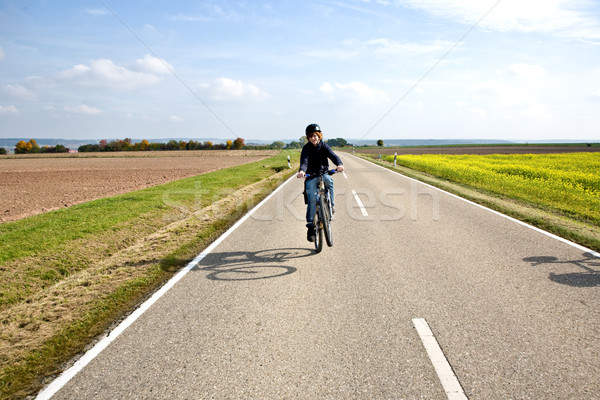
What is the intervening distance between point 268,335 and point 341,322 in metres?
0.77

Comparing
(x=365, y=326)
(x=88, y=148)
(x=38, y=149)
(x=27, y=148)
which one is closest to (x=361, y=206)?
(x=365, y=326)

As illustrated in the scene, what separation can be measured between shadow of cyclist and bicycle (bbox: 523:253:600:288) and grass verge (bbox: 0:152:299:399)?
5.56m

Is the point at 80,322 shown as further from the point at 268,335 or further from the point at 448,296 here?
the point at 448,296

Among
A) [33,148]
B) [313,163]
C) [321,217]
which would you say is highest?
[33,148]

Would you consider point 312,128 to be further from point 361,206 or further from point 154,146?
point 154,146

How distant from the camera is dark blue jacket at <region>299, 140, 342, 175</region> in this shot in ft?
21.0

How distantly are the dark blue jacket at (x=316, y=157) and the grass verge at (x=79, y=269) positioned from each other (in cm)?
256

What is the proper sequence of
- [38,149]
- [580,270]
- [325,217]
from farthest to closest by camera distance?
[38,149], [325,217], [580,270]

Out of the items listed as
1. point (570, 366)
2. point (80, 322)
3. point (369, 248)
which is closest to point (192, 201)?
point (369, 248)

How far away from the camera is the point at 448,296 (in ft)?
13.8

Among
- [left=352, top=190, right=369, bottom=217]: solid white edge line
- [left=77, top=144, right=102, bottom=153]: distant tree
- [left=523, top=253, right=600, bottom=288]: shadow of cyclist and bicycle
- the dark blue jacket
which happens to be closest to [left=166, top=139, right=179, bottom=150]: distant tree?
[left=77, top=144, right=102, bottom=153]: distant tree

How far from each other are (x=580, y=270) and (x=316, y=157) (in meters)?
4.44

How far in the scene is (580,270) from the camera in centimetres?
503

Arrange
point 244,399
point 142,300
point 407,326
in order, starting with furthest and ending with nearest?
point 142,300
point 407,326
point 244,399
